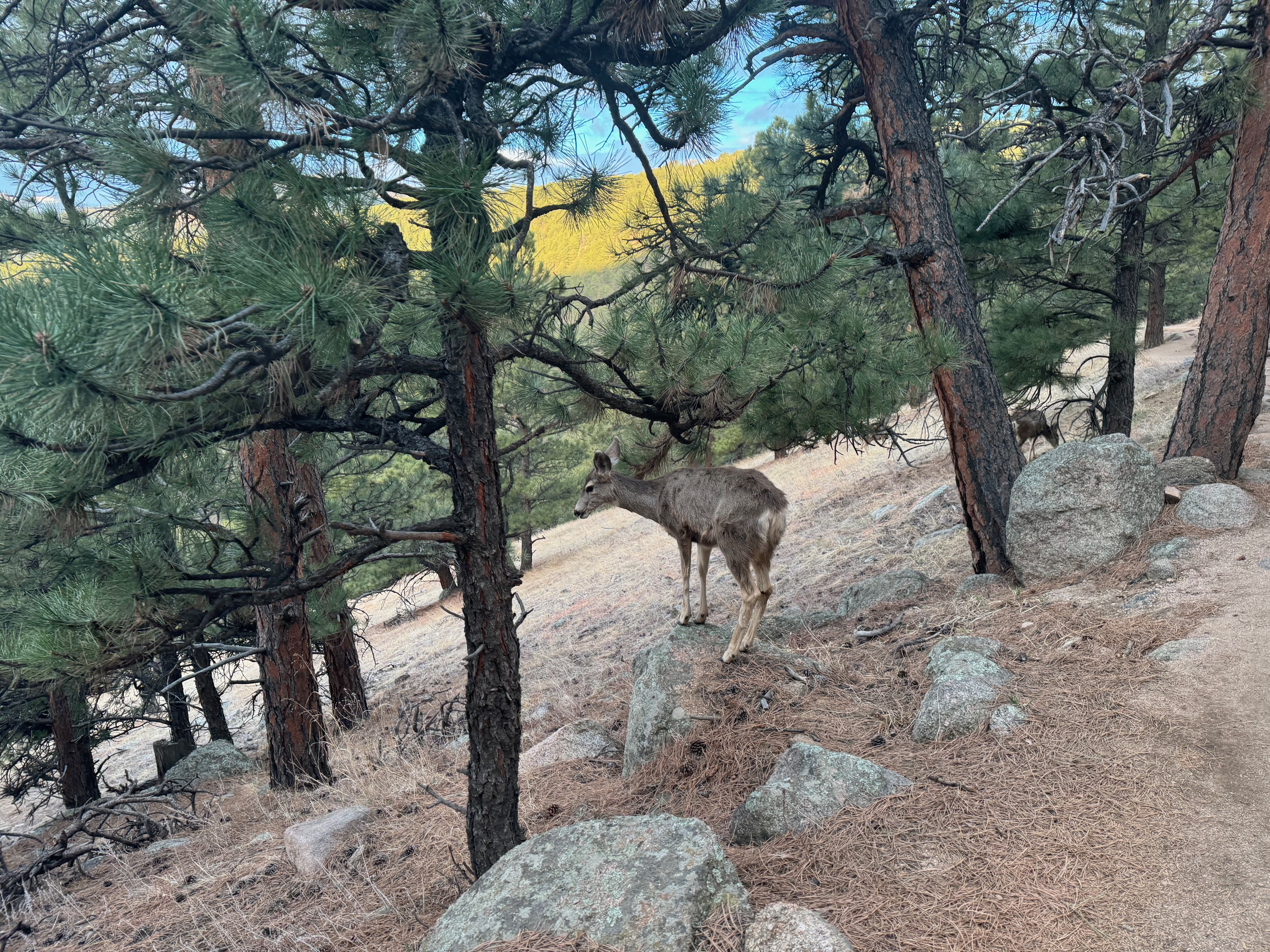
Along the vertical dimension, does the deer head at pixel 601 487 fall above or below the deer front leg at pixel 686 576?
above

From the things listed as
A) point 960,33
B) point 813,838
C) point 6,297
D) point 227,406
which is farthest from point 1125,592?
point 6,297

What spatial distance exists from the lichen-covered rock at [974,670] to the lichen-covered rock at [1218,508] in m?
3.04

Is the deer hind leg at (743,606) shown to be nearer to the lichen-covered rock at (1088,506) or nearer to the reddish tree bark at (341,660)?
the lichen-covered rock at (1088,506)

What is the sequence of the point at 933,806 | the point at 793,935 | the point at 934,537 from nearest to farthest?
1. the point at 793,935
2. the point at 933,806
3. the point at 934,537

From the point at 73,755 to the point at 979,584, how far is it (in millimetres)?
10595

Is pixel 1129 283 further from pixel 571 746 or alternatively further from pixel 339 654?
pixel 339 654

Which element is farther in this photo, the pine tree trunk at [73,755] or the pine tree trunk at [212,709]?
the pine tree trunk at [212,709]

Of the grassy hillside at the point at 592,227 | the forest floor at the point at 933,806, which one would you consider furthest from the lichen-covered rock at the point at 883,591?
the grassy hillside at the point at 592,227

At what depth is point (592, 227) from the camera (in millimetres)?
5742

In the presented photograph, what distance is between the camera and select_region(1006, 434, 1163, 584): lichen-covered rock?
7016 mm

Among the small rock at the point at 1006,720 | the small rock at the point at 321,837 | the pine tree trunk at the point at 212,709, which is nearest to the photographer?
the small rock at the point at 1006,720

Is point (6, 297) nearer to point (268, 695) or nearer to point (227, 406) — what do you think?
point (227, 406)

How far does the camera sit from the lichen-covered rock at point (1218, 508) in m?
6.96

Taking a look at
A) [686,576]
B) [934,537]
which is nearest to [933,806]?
[686,576]
